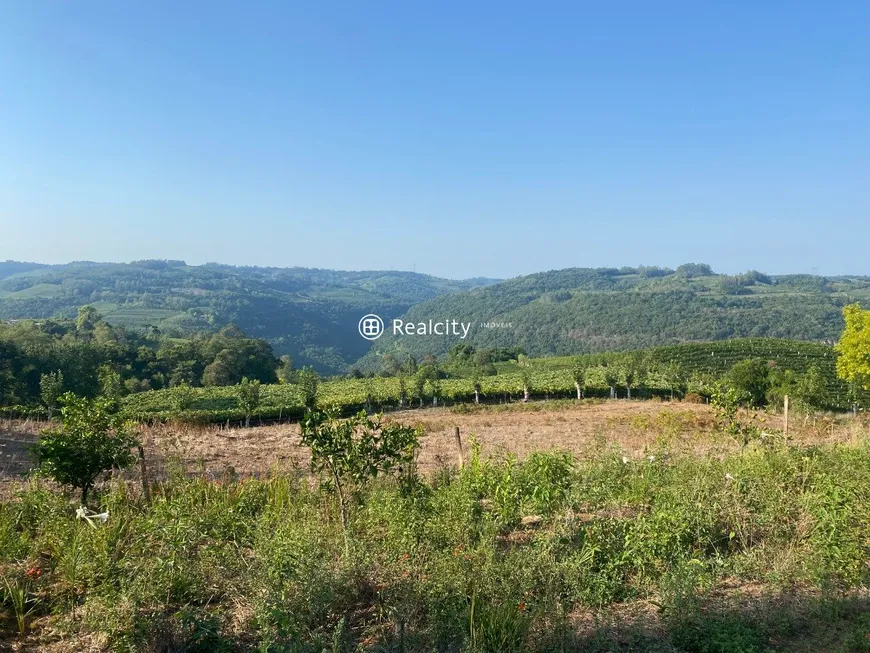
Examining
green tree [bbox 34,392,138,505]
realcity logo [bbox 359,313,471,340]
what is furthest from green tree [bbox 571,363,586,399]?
realcity logo [bbox 359,313,471,340]

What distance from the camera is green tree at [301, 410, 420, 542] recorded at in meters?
6.38

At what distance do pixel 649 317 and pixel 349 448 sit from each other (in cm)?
12756

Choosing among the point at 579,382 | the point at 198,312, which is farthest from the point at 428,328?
the point at 579,382

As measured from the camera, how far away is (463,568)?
15.9 ft

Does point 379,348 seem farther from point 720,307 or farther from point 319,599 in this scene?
point 319,599

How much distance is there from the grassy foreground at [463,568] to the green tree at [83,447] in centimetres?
45

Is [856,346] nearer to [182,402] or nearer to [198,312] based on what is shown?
[182,402]

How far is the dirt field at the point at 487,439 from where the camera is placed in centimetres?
1055

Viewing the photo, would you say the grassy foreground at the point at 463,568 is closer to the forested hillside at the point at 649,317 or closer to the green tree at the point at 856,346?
the green tree at the point at 856,346

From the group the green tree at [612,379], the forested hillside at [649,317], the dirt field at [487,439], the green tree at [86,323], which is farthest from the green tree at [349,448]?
the forested hillside at [649,317]

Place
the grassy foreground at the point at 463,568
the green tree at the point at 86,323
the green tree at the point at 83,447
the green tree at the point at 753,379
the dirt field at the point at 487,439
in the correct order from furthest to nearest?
the green tree at the point at 86,323 → the green tree at the point at 753,379 → the dirt field at the point at 487,439 → the green tree at the point at 83,447 → the grassy foreground at the point at 463,568

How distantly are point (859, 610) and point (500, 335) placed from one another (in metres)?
131

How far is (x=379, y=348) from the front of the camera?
509 ft

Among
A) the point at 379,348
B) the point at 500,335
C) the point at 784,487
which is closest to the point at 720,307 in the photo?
the point at 500,335
